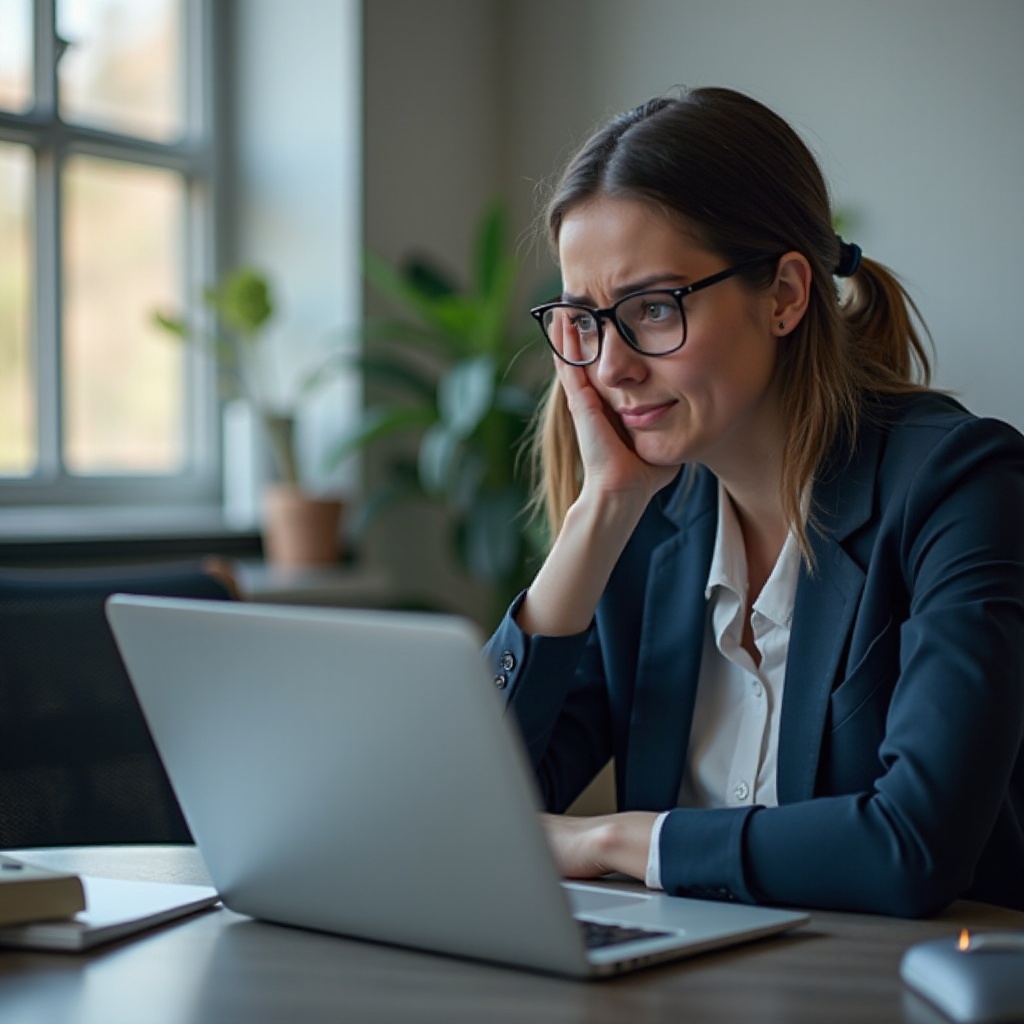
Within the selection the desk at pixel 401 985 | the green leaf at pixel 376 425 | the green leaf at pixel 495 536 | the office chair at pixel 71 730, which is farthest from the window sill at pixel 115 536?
the desk at pixel 401 985

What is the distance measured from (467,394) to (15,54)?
54.7 inches

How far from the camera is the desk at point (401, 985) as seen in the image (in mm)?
857

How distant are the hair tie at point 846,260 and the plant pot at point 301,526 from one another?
2.24m

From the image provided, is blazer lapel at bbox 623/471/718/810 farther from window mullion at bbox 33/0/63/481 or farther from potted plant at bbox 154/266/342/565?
window mullion at bbox 33/0/63/481

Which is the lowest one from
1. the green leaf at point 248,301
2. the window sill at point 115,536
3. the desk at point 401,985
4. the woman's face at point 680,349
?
the desk at point 401,985

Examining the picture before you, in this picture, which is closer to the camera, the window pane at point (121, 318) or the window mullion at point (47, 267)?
the window mullion at point (47, 267)

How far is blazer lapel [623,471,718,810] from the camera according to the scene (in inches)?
61.1

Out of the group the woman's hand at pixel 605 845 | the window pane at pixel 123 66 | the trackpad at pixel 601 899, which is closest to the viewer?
the trackpad at pixel 601 899

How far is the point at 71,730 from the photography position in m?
1.73

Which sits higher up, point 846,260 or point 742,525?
point 846,260

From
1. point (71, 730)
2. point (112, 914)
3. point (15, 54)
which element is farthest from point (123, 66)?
point (112, 914)

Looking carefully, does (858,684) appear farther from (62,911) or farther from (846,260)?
(62,911)

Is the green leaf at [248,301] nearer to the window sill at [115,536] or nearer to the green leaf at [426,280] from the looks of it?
the green leaf at [426,280]

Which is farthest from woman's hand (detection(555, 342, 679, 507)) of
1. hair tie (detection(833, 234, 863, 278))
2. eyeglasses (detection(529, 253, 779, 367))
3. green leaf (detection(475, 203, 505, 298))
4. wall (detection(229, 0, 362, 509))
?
wall (detection(229, 0, 362, 509))
